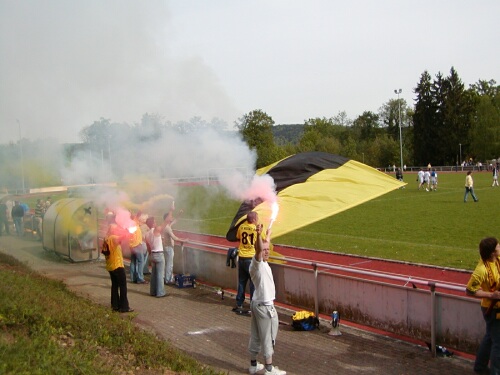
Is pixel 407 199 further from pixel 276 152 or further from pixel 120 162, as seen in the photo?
pixel 120 162

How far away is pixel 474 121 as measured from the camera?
84.8 metres

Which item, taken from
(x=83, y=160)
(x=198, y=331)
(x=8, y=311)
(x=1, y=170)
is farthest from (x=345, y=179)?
(x=1, y=170)

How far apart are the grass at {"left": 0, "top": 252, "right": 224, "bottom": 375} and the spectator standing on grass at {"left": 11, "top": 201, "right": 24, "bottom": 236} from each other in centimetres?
1618

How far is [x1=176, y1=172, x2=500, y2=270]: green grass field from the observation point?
50.5 feet

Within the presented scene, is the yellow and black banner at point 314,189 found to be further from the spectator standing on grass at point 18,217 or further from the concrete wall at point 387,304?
the spectator standing on grass at point 18,217

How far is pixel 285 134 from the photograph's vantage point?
90625 mm

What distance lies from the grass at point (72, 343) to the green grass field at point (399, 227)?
588cm

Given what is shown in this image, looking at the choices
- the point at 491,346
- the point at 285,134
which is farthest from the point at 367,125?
the point at 491,346

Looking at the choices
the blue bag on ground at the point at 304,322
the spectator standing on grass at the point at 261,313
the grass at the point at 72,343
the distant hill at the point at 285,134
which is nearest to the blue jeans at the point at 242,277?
the blue bag on ground at the point at 304,322

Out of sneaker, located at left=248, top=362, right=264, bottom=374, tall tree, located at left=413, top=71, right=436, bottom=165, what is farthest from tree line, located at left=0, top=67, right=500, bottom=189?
sneaker, located at left=248, top=362, right=264, bottom=374

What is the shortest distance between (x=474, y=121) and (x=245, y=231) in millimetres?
85365

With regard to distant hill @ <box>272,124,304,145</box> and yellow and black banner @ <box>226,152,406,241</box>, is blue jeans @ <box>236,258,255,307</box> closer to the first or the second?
yellow and black banner @ <box>226,152,406,241</box>

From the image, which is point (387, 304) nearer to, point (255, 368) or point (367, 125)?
point (255, 368)

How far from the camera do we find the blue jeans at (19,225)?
78.6 ft
